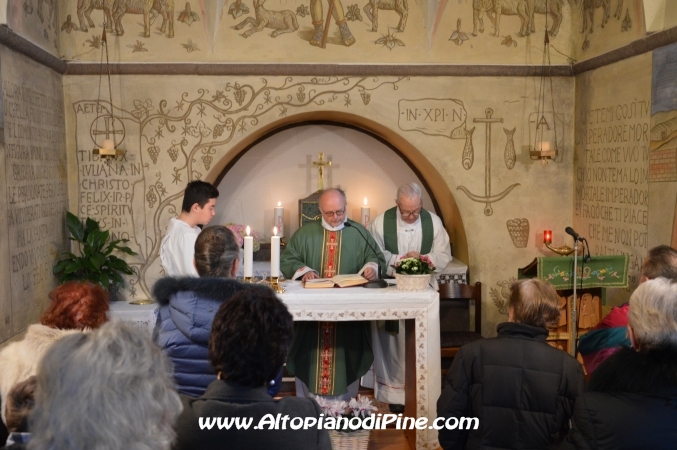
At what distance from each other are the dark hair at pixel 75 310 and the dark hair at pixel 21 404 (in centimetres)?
77

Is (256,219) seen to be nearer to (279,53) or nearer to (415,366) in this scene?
(279,53)

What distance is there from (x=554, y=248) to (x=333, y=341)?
2882 mm

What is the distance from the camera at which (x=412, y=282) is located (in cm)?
530

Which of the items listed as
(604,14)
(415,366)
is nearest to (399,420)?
(415,366)

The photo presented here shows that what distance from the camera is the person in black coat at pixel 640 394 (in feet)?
8.13

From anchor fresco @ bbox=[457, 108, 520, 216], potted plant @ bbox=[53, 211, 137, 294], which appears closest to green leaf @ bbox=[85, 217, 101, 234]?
potted plant @ bbox=[53, 211, 137, 294]

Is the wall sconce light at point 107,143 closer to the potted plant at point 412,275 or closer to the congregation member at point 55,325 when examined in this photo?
the potted plant at point 412,275

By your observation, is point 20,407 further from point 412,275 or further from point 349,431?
point 412,275

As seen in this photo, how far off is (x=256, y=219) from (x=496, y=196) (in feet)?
9.16

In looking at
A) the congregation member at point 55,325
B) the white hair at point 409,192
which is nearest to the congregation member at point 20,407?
the congregation member at point 55,325

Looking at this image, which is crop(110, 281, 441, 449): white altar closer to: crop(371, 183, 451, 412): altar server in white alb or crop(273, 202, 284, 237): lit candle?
crop(371, 183, 451, 412): altar server in white alb

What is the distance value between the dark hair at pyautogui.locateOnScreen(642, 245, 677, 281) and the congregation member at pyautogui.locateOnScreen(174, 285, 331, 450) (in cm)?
224

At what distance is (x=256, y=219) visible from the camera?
887 cm

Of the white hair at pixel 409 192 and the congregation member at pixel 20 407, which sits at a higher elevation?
the white hair at pixel 409 192
